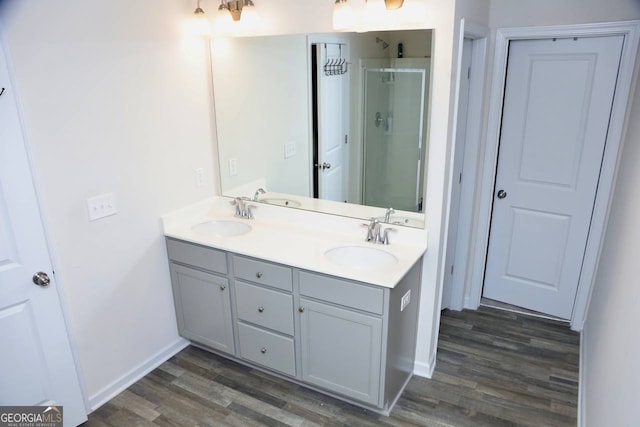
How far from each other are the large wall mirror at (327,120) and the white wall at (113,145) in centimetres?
19

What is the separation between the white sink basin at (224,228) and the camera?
293cm

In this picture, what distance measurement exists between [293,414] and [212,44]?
2.24 metres

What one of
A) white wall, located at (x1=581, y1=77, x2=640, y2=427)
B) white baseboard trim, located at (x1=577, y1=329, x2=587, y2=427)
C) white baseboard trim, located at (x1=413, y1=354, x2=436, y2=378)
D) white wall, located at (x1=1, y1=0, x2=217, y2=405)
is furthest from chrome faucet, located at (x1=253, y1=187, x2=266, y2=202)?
white baseboard trim, located at (x1=577, y1=329, x2=587, y2=427)

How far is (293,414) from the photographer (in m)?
2.42

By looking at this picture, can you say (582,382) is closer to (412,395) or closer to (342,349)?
(412,395)

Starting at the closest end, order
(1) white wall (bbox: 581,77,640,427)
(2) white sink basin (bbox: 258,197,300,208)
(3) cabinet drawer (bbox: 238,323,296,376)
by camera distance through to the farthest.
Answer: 1. (1) white wall (bbox: 581,77,640,427)
2. (3) cabinet drawer (bbox: 238,323,296,376)
3. (2) white sink basin (bbox: 258,197,300,208)

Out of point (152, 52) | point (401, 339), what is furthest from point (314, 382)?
point (152, 52)

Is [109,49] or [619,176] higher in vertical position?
[109,49]

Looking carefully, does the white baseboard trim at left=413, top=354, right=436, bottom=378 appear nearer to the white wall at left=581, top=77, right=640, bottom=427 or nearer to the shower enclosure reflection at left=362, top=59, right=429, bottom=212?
the white wall at left=581, top=77, right=640, bottom=427

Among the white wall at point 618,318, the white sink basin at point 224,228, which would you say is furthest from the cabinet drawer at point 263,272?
the white wall at point 618,318

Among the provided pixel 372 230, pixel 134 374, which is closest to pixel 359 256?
pixel 372 230

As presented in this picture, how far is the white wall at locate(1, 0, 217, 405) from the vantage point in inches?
80.6

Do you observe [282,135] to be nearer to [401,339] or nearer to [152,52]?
[152,52]

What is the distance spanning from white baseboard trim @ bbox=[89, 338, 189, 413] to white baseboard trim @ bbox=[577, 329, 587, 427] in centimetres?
234
